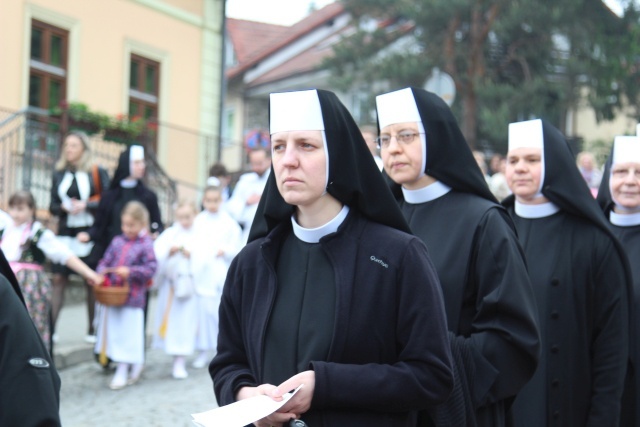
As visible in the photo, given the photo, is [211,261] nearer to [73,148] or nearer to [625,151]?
[73,148]

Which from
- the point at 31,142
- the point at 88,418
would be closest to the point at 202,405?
the point at 88,418

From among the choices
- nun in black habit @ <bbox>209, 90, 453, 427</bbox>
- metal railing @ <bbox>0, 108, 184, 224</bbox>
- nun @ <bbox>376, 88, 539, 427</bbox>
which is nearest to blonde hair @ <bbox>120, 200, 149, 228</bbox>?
metal railing @ <bbox>0, 108, 184, 224</bbox>

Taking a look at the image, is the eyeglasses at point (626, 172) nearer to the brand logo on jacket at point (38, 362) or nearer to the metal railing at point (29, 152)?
the brand logo on jacket at point (38, 362)

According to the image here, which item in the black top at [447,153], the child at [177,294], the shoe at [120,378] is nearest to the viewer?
the black top at [447,153]

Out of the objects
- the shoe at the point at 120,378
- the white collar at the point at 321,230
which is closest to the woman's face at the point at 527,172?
the white collar at the point at 321,230

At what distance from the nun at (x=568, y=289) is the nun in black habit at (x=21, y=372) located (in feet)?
8.84

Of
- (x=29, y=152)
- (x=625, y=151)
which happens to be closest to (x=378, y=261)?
(x=625, y=151)

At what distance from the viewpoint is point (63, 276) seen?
34.5 ft

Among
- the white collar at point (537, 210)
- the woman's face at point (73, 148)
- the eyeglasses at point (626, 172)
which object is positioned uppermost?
the woman's face at point (73, 148)

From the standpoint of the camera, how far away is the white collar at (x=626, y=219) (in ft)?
19.9

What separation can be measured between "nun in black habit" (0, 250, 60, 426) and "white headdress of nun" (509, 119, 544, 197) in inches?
122

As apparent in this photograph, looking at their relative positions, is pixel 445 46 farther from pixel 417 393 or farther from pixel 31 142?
pixel 417 393

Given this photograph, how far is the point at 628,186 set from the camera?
19.8 feet

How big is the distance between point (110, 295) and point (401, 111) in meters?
5.33
